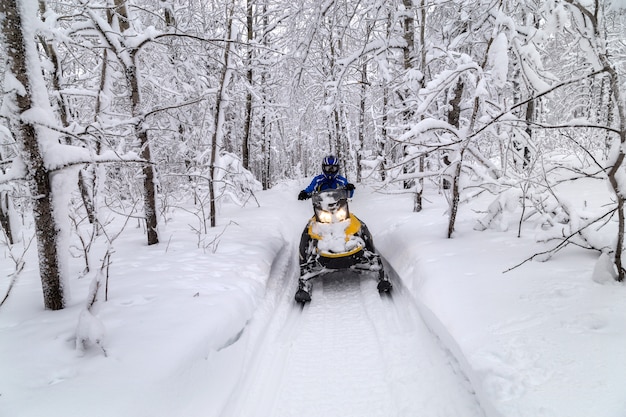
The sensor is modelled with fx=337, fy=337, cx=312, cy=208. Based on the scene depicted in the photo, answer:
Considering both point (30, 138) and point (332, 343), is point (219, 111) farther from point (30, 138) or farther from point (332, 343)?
point (332, 343)

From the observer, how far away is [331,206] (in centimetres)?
586

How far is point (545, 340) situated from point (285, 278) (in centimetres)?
427

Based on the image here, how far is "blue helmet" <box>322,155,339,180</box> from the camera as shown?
23.7ft

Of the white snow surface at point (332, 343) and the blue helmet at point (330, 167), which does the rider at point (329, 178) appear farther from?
the white snow surface at point (332, 343)

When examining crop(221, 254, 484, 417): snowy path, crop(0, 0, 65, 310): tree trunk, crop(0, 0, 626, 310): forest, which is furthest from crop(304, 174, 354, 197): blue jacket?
crop(0, 0, 65, 310): tree trunk

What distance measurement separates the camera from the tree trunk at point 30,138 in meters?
2.87

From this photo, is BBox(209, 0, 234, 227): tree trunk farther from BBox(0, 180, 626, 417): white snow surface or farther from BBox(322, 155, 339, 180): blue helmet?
BBox(0, 180, 626, 417): white snow surface

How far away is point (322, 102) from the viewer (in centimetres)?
1719

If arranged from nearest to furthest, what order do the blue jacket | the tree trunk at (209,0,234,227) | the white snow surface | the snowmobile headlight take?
the white snow surface
the snowmobile headlight
the blue jacket
the tree trunk at (209,0,234,227)

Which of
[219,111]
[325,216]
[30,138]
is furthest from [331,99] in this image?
[30,138]

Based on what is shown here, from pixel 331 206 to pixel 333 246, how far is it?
2.71 feet

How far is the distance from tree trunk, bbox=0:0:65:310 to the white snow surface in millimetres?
704

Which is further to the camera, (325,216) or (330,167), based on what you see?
(330,167)

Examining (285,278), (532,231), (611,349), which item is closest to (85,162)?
(285,278)
